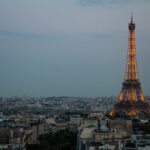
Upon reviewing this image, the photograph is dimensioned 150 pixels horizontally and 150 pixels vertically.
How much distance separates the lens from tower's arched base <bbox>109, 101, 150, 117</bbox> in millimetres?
68875

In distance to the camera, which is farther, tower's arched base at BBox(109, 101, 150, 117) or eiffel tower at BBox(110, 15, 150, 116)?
tower's arched base at BBox(109, 101, 150, 117)

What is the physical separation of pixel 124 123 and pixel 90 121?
645cm

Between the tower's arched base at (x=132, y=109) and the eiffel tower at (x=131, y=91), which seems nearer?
the eiffel tower at (x=131, y=91)

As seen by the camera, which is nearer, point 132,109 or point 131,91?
point 131,91

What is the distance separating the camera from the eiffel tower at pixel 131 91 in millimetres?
67312

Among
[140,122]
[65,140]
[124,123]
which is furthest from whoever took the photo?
[140,122]

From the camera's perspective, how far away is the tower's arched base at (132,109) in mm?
68875

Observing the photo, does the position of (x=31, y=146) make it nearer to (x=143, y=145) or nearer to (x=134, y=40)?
(x=143, y=145)

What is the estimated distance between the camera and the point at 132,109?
69.4 meters

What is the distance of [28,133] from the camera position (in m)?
50.4

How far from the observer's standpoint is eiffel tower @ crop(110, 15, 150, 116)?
67.3 m

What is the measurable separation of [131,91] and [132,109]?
232cm

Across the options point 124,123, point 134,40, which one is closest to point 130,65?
point 134,40

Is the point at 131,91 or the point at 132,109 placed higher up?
the point at 131,91
